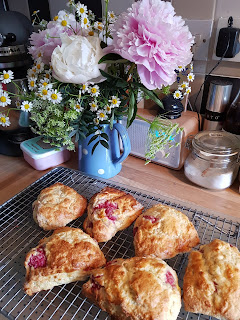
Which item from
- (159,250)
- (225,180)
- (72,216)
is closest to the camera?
(159,250)

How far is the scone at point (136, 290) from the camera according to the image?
0.52 metres

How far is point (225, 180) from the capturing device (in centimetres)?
90

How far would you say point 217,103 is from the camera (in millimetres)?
1023

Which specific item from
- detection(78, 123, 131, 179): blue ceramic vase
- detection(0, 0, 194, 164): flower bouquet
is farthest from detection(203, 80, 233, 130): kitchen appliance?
detection(78, 123, 131, 179): blue ceramic vase

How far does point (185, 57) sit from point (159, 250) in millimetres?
466

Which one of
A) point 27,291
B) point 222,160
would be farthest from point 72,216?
point 222,160

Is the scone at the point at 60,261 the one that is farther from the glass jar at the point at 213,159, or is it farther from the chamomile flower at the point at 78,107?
the glass jar at the point at 213,159

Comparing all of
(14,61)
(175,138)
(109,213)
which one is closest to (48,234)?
(109,213)

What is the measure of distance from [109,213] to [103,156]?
0.25m

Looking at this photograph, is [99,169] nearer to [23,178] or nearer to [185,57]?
[23,178]

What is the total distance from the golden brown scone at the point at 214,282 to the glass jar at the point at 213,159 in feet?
1.03

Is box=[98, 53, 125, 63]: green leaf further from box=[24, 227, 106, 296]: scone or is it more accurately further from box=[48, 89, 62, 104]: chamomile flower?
box=[24, 227, 106, 296]: scone

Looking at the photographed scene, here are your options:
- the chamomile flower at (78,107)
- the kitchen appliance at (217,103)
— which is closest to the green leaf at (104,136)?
the chamomile flower at (78,107)

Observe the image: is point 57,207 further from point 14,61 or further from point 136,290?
point 14,61
